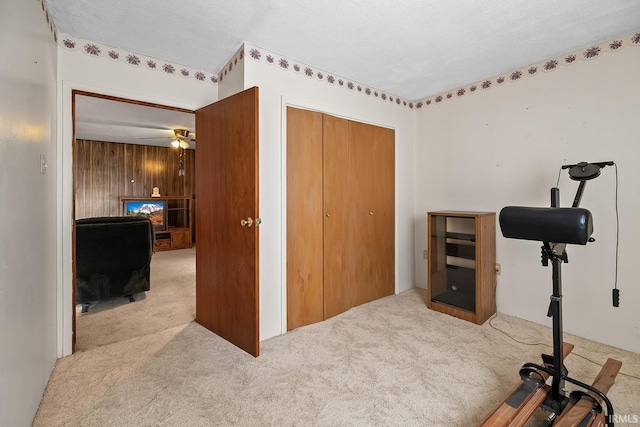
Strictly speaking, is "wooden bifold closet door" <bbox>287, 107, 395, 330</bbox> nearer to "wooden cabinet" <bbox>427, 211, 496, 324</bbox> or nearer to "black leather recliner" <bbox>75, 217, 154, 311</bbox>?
"wooden cabinet" <bbox>427, 211, 496, 324</bbox>

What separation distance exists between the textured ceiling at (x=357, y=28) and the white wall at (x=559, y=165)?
1.01 ft

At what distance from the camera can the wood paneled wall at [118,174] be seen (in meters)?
5.81

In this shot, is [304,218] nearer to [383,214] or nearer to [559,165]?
[383,214]

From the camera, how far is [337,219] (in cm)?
279

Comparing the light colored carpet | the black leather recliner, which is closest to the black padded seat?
the light colored carpet

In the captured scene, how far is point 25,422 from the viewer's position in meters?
1.31

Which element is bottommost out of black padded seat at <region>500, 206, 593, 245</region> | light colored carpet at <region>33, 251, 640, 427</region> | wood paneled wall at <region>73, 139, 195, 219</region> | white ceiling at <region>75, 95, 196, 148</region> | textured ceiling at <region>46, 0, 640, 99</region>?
light colored carpet at <region>33, 251, 640, 427</region>

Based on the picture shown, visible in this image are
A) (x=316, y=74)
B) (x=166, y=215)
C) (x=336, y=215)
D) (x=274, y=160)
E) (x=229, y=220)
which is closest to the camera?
(x=229, y=220)

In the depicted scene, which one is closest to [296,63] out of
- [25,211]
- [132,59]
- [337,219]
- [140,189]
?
[132,59]

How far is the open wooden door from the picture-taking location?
79.9 inches

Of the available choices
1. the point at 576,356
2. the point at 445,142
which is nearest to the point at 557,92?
the point at 445,142

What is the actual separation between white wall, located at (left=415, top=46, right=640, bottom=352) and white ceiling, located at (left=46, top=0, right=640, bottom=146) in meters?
0.30

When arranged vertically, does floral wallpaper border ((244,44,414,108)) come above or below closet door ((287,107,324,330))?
above

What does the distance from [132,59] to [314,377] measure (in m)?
2.66
